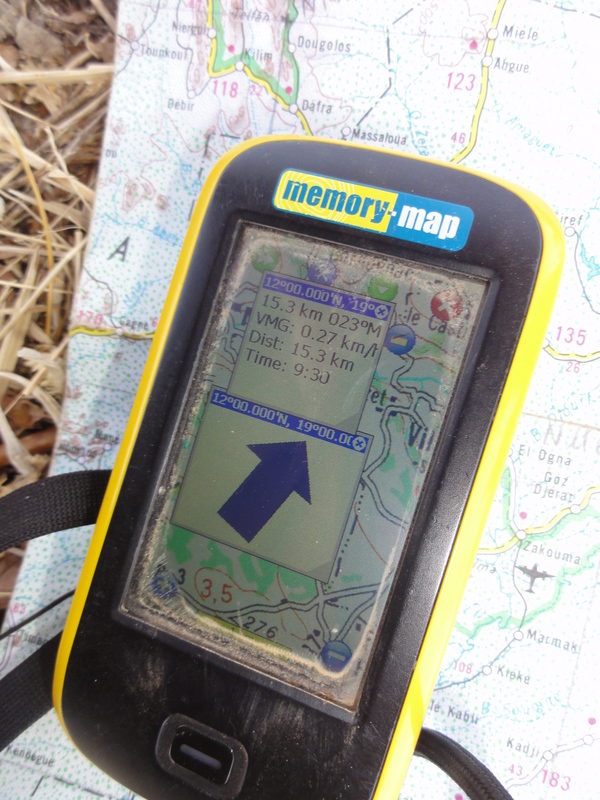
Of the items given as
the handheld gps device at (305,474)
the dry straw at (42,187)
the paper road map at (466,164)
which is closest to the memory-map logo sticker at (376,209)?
the handheld gps device at (305,474)

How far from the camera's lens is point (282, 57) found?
2.29 feet

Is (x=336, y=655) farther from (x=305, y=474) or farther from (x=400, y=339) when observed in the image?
(x=400, y=339)

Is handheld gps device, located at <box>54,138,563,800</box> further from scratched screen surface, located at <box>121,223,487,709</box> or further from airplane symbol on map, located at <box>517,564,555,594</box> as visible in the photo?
airplane symbol on map, located at <box>517,564,555,594</box>

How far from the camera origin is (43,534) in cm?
60

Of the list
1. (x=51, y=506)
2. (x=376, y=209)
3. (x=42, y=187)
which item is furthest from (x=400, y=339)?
(x=42, y=187)

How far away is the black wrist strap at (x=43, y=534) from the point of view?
1.94 feet

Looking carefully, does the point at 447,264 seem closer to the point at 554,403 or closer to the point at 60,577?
the point at 554,403

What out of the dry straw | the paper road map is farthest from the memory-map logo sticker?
the dry straw

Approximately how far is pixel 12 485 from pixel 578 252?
0.69 m

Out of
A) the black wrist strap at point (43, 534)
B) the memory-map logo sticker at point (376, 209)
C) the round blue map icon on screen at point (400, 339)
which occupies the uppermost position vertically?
the memory-map logo sticker at point (376, 209)

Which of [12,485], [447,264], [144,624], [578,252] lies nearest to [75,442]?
[12,485]

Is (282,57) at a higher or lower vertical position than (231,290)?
higher

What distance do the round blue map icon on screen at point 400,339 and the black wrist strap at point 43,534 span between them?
31cm

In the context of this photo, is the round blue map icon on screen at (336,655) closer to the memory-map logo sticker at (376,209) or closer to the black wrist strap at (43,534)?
the black wrist strap at (43,534)
